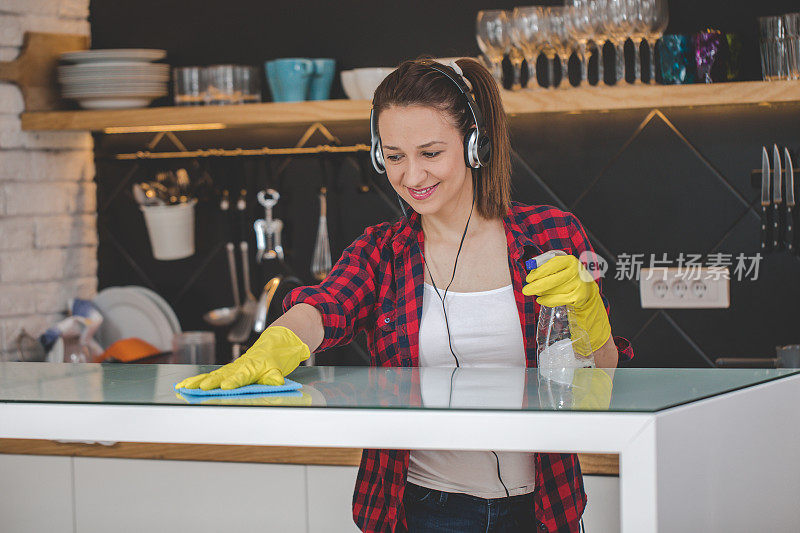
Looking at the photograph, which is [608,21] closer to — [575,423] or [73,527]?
[575,423]

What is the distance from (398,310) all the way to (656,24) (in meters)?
1.14

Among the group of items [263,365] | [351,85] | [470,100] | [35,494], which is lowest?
[35,494]

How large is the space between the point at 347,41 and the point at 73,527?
55.6 inches

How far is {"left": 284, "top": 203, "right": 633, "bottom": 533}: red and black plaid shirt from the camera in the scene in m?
1.32

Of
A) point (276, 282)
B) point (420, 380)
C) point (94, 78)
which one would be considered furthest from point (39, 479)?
point (420, 380)

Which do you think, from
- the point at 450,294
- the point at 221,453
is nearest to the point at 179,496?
the point at 221,453

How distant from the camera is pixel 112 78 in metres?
2.56

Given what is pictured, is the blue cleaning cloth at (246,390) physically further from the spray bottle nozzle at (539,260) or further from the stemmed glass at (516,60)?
the stemmed glass at (516,60)

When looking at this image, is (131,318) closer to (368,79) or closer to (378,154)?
(368,79)

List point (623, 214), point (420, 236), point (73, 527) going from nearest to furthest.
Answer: point (420, 236) → point (73, 527) → point (623, 214)

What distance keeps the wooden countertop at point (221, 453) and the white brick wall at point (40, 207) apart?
0.44 meters

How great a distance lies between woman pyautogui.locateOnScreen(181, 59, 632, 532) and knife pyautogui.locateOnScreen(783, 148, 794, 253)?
1.06 meters

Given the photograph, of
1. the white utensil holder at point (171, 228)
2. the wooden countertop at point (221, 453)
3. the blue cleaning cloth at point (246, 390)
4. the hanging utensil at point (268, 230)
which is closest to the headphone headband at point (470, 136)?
the blue cleaning cloth at point (246, 390)

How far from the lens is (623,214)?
2480mm
